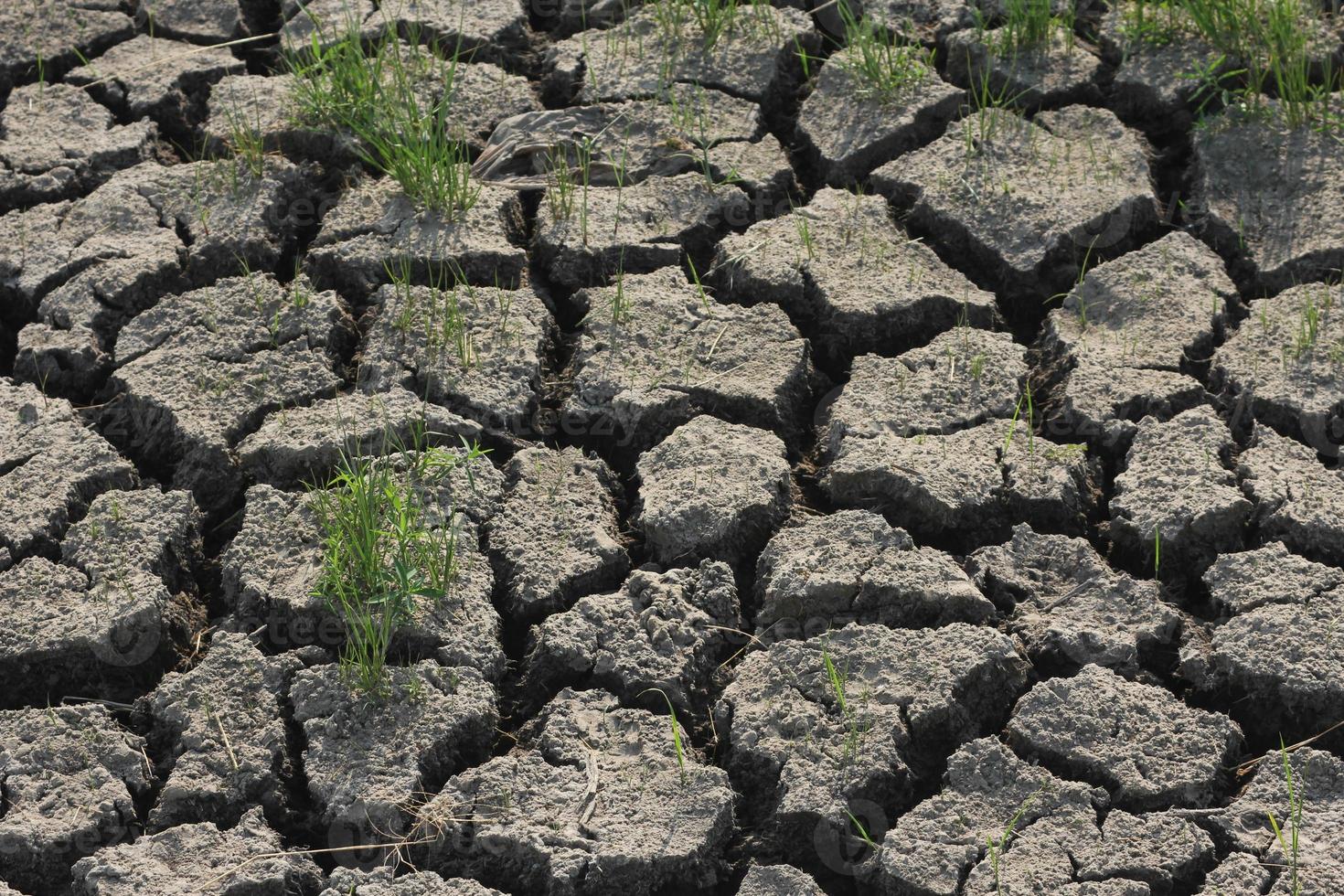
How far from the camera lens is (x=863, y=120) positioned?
12.3 feet

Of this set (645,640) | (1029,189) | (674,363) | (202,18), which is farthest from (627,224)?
(202,18)

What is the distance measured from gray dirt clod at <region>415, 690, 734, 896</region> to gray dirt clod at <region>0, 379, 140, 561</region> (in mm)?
964

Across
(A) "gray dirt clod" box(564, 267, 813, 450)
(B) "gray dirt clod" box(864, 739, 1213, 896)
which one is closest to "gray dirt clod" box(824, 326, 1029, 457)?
(A) "gray dirt clod" box(564, 267, 813, 450)

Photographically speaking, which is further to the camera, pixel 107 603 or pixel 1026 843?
pixel 107 603

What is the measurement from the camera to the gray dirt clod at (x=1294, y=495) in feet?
9.29

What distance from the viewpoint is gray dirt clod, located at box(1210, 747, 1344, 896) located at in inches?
94.7

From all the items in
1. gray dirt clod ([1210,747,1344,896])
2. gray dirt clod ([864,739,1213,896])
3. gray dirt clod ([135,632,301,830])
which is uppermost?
gray dirt clod ([1210,747,1344,896])

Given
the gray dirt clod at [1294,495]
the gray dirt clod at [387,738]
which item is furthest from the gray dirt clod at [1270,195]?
the gray dirt clod at [387,738]

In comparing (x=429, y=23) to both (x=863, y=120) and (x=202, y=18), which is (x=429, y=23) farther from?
(x=863, y=120)

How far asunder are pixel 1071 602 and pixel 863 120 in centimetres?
141

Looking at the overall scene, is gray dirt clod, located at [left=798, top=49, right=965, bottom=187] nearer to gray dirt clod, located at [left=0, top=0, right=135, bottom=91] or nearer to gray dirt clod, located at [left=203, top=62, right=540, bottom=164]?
gray dirt clod, located at [left=203, top=62, right=540, bottom=164]

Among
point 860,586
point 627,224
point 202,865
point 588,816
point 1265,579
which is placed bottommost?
point 202,865

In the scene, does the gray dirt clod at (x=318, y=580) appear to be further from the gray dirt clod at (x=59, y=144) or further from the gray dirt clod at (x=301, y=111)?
the gray dirt clod at (x=59, y=144)

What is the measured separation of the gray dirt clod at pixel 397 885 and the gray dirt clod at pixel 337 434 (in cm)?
83
